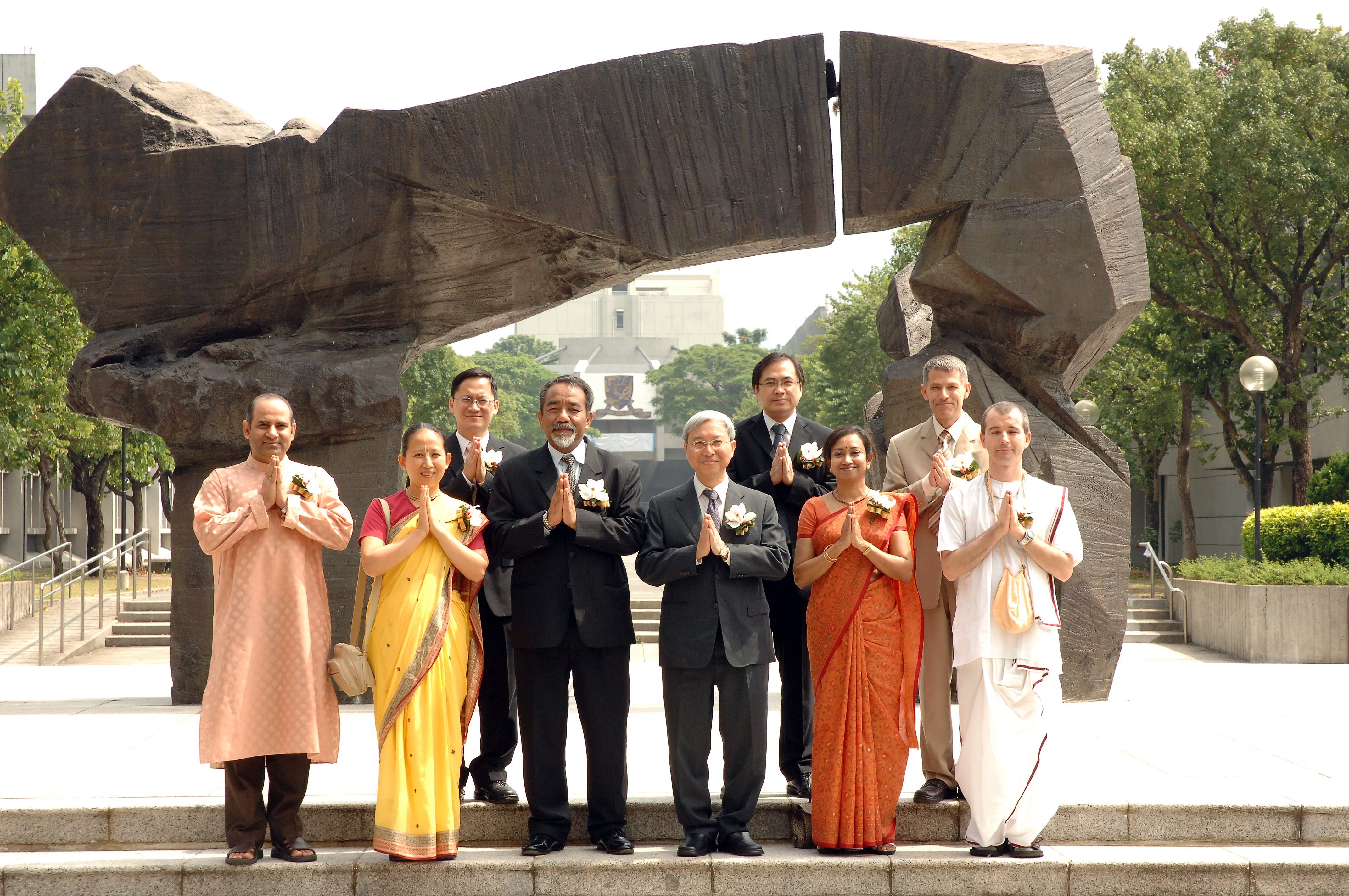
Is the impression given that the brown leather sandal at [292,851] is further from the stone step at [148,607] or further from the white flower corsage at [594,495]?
the stone step at [148,607]

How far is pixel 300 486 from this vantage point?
4.23 meters

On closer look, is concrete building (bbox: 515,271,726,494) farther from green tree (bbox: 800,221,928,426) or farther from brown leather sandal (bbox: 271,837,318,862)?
brown leather sandal (bbox: 271,837,318,862)

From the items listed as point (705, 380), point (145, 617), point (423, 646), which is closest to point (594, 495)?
point (423, 646)

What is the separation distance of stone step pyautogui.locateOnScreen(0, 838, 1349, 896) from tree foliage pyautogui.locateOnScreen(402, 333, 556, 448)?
1.91m

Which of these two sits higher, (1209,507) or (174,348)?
(174,348)

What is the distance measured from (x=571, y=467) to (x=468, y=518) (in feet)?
1.51

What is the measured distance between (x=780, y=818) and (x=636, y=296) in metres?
86.4

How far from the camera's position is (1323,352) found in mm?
17719

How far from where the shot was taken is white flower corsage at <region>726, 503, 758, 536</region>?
4.16m

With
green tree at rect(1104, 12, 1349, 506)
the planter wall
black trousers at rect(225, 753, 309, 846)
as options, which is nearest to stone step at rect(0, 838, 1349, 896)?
black trousers at rect(225, 753, 309, 846)

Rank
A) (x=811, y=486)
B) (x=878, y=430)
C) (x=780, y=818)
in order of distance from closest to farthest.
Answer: (x=780, y=818) < (x=811, y=486) < (x=878, y=430)

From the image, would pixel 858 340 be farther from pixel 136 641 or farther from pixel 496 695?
pixel 496 695

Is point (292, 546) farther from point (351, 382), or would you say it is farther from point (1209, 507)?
point (1209, 507)

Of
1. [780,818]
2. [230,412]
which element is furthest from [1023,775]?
[230,412]
